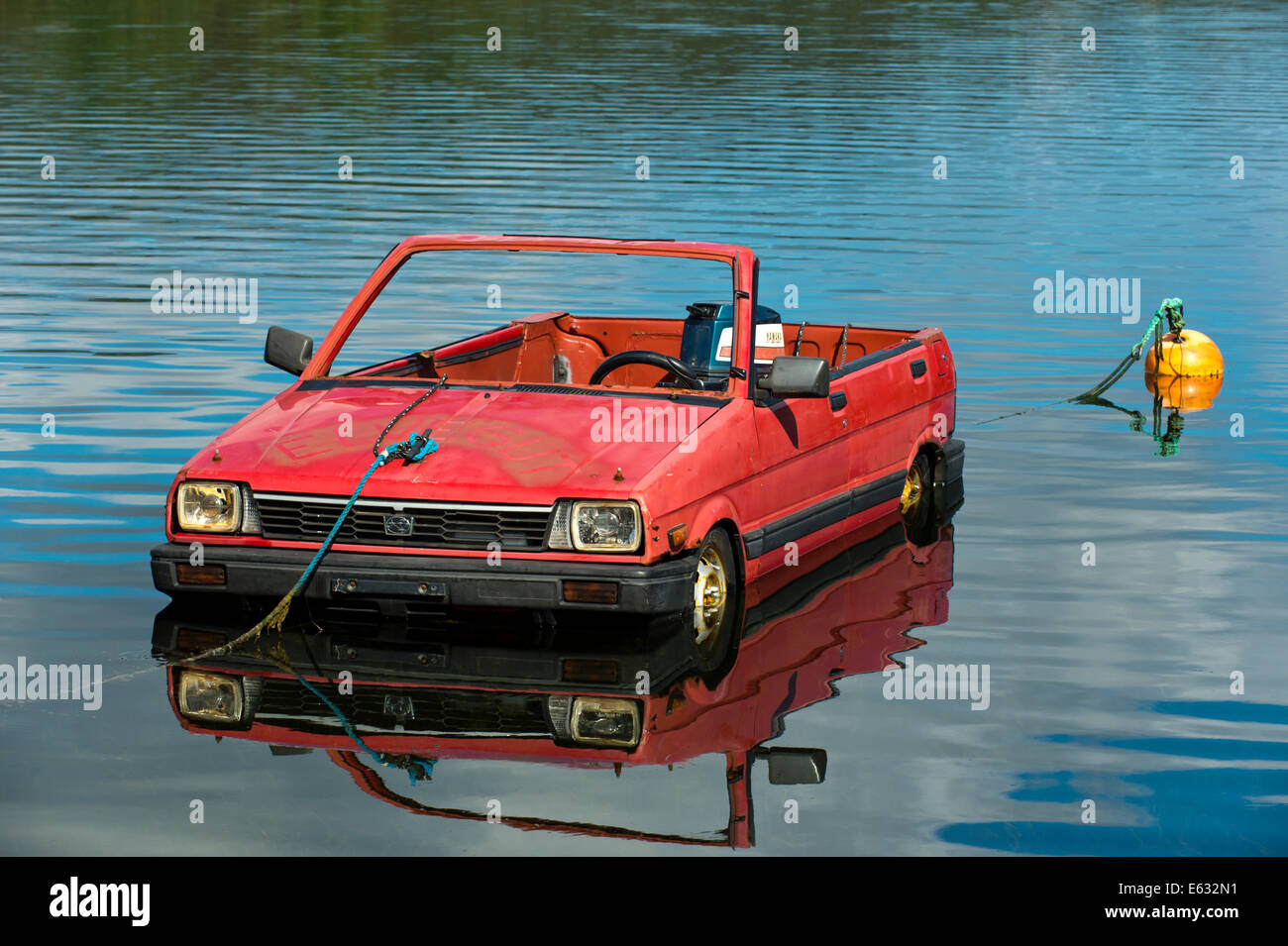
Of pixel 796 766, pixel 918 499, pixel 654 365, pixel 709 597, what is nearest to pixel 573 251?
pixel 654 365

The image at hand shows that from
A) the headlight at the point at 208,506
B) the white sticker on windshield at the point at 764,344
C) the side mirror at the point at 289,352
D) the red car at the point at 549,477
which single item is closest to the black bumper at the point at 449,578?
the red car at the point at 549,477

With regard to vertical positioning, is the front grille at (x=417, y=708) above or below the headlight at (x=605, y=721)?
above

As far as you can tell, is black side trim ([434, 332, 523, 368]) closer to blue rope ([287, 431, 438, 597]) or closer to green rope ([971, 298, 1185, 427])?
blue rope ([287, 431, 438, 597])

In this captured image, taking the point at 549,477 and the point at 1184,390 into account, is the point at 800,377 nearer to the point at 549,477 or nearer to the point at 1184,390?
the point at 549,477

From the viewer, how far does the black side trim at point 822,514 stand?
33.5ft

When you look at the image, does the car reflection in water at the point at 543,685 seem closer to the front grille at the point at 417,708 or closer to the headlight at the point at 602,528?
the front grille at the point at 417,708

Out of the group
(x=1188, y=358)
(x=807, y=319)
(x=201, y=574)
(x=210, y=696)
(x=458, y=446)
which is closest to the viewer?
(x=210, y=696)

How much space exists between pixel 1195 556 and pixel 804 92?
39.7 m

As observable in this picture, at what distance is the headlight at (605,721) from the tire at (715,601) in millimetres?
782

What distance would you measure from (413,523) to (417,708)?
102 cm

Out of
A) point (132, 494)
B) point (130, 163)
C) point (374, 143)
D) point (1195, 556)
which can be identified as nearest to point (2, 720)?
point (132, 494)

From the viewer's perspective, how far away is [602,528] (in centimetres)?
914
